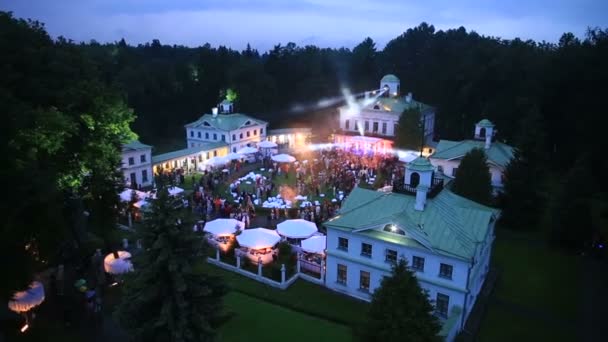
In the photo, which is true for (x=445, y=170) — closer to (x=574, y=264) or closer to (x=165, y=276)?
(x=574, y=264)

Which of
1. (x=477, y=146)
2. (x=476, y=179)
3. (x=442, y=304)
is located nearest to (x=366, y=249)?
(x=442, y=304)

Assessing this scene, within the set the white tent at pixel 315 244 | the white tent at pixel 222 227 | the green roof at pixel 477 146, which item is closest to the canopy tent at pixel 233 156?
the white tent at pixel 222 227

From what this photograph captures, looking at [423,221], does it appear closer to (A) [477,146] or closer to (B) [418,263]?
(B) [418,263]

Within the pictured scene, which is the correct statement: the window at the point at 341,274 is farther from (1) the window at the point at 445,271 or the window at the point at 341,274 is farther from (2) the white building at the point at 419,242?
(1) the window at the point at 445,271

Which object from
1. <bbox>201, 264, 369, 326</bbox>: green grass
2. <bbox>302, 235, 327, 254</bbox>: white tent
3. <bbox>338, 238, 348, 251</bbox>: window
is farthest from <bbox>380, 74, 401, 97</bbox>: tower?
<bbox>201, 264, 369, 326</bbox>: green grass

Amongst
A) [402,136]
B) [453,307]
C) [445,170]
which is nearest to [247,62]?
[402,136]

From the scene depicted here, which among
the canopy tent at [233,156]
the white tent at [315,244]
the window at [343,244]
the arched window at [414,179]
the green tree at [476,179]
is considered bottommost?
the white tent at [315,244]
